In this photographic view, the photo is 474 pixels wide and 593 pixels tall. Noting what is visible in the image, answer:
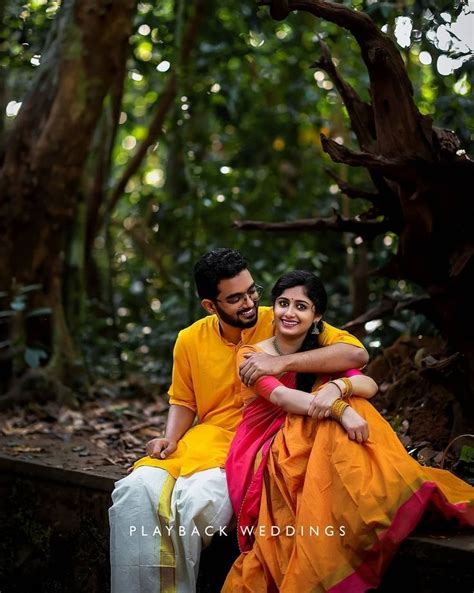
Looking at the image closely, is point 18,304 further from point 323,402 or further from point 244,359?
point 323,402

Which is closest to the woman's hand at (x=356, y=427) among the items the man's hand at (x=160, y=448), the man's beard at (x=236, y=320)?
the man's beard at (x=236, y=320)

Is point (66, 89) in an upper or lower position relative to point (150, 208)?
upper

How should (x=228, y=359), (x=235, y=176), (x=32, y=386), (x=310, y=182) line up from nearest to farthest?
1. (x=228, y=359)
2. (x=32, y=386)
3. (x=235, y=176)
4. (x=310, y=182)

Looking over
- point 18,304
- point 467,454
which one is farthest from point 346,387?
point 18,304

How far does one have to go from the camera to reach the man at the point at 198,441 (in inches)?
115

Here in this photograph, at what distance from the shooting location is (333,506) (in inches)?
105

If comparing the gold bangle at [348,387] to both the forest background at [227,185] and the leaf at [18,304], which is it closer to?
the forest background at [227,185]

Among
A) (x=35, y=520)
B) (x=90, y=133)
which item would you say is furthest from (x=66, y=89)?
(x=35, y=520)

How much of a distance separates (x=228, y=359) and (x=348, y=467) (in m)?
0.81

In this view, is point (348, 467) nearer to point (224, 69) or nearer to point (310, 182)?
point (224, 69)

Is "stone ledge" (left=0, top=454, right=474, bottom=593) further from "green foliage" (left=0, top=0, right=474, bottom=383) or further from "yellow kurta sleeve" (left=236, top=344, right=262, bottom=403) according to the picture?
"green foliage" (left=0, top=0, right=474, bottom=383)

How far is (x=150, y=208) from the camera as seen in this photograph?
327 inches

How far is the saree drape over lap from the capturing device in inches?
102

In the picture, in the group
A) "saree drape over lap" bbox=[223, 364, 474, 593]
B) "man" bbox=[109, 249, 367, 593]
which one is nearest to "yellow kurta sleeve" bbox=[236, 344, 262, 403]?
"man" bbox=[109, 249, 367, 593]
